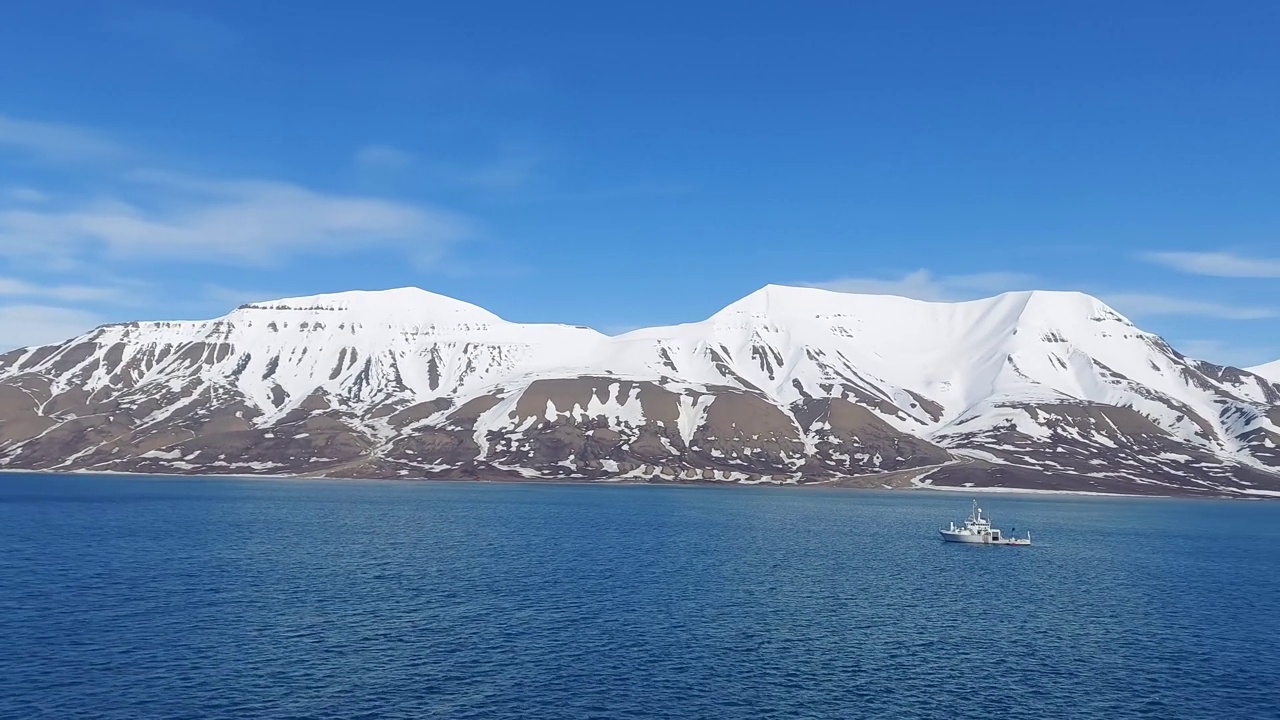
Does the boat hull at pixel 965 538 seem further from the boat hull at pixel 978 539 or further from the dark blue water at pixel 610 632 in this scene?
the dark blue water at pixel 610 632

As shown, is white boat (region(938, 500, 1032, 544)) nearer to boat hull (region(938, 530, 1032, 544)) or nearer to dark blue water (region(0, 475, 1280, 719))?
boat hull (region(938, 530, 1032, 544))

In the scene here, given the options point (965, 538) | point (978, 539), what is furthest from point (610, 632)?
point (978, 539)

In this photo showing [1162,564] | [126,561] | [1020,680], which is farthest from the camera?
[1162,564]

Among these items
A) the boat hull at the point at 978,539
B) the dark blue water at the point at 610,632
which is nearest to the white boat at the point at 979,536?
the boat hull at the point at 978,539

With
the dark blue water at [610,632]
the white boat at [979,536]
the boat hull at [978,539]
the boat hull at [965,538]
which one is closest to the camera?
the dark blue water at [610,632]

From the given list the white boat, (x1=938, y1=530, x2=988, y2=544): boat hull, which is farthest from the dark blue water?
(x1=938, y1=530, x2=988, y2=544): boat hull

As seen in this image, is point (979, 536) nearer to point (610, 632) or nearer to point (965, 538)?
point (965, 538)

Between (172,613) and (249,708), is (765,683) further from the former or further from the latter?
(172,613)

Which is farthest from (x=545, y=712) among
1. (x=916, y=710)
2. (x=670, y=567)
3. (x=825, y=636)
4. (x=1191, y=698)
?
(x=670, y=567)
